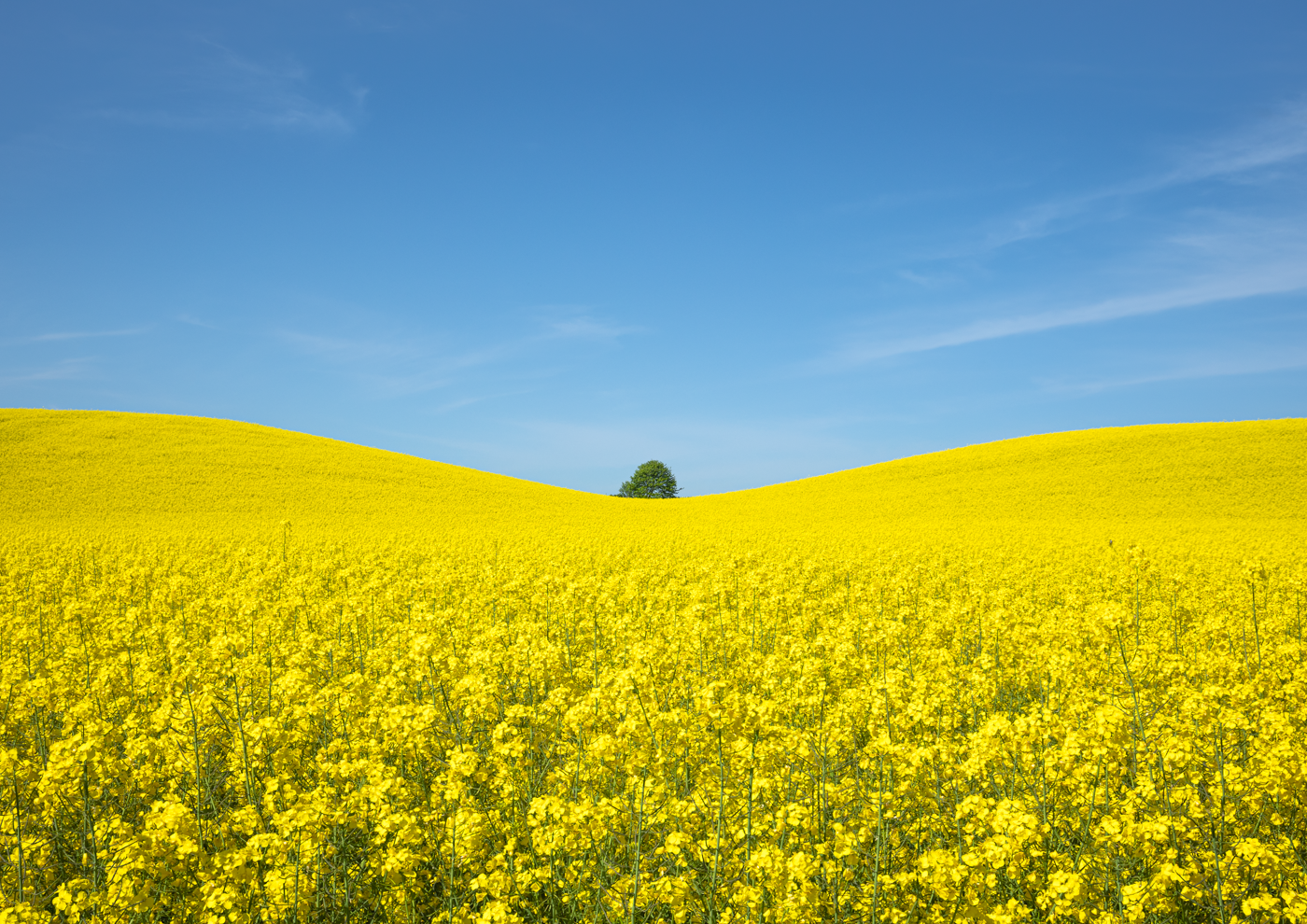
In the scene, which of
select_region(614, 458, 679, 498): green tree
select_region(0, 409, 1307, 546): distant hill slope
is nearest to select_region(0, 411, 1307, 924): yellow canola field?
select_region(0, 409, 1307, 546): distant hill slope

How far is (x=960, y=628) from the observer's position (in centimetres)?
1006

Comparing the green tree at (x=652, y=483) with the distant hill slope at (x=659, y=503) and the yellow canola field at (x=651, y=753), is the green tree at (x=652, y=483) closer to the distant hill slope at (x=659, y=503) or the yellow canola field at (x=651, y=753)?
the distant hill slope at (x=659, y=503)

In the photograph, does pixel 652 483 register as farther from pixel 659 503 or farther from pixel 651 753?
pixel 651 753

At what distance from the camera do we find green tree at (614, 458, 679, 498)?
95.1 metres

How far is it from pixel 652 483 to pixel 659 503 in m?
40.3

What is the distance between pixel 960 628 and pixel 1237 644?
413 centimetres

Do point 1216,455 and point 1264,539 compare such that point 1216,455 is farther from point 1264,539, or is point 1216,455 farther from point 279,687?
point 279,687

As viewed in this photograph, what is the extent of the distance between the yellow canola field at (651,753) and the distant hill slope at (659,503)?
16.0m

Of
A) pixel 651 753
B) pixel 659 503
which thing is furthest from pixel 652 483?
pixel 651 753

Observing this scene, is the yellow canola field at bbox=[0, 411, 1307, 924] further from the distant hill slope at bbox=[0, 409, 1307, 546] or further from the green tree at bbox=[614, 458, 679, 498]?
the green tree at bbox=[614, 458, 679, 498]

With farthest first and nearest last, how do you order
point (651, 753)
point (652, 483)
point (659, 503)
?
point (652, 483) → point (659, 503) → point (651, 753)

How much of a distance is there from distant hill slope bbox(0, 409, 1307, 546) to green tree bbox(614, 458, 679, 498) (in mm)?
37202

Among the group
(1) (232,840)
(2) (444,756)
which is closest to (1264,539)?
(2) (444,756)

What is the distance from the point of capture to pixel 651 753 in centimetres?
552
